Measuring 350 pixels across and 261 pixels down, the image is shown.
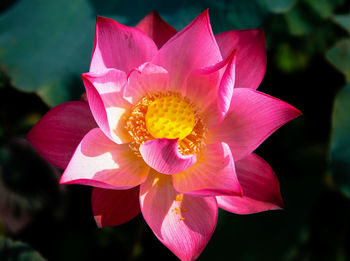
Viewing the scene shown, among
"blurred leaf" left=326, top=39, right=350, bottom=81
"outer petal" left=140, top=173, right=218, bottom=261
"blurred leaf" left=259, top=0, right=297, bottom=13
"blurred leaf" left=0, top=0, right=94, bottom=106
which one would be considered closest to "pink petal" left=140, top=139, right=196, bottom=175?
"outer petal" left=140, top=173, right=218, bottom=261

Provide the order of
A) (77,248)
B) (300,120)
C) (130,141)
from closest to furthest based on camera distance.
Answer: (130,141) → (77,248) → (300,120)

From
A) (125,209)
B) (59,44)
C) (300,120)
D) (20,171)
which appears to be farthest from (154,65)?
(300,120)

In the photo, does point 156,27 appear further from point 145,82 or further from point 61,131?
point 61,131

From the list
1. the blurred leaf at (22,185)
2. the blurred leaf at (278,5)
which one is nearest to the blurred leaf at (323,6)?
the blurred leaf at (278,5)

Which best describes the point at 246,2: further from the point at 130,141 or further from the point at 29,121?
the point at 29,121

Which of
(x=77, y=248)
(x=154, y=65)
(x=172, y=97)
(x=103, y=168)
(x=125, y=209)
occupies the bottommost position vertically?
(x=77, y=248)

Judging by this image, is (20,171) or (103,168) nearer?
(103,168)

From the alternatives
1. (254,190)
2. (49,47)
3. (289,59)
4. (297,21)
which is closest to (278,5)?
(297,21)

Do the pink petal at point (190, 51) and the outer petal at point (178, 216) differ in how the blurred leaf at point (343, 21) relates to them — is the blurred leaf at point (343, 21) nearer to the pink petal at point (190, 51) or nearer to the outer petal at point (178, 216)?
the pink petal at point (190, 51)

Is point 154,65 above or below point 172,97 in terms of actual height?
above
